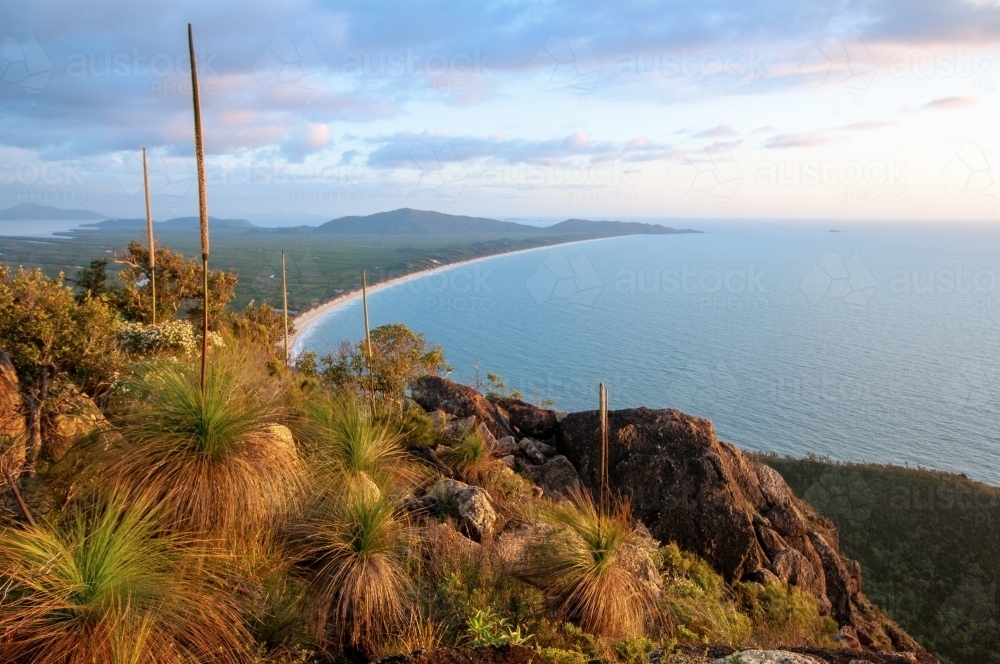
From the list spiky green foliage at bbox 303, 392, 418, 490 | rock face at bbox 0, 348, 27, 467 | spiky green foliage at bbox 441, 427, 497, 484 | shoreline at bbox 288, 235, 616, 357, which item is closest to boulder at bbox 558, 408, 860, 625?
spiky green foliage at bbox 441, 427, 497, 484

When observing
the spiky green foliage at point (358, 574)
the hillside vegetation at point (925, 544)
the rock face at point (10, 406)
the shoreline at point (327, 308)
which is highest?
the rock face at point (10, 406)

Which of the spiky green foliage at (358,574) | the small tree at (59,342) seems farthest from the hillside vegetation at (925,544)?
the small tree at (59,342)

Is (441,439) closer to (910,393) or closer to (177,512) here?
(177,512)

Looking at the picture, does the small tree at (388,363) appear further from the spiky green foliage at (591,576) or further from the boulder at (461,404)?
the spiky green foliage at (591,576)

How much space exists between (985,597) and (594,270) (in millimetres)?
165746

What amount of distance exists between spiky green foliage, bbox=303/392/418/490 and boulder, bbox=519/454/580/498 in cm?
545

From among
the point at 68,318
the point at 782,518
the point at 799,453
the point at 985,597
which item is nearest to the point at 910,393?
the point at 799,453

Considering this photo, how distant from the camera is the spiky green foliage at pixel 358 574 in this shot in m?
4.80

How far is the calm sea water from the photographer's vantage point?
2835 inches

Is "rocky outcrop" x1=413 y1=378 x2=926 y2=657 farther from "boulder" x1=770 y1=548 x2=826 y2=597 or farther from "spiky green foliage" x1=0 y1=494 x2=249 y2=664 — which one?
"spiky green foliage" x1=0 y1=494 x2=249 y2=664

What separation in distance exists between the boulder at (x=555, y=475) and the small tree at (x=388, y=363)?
A: 7584 millimetres

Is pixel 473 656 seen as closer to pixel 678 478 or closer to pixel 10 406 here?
pixel 10 406

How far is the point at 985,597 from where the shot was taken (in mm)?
30547

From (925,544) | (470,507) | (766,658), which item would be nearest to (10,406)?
(470,507)
